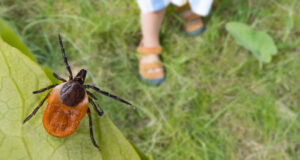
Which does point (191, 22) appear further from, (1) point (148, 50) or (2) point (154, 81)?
(2) point (154, 81)

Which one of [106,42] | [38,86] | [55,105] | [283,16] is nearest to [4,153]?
[38,86]

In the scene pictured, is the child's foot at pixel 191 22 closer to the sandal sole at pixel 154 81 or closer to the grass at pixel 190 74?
the grass at pixel 190 74

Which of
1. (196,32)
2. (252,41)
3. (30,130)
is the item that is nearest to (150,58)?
(196,32)

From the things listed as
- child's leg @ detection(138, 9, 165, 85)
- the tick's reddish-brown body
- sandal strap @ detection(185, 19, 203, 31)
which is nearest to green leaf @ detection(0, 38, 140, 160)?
the tick's reddish-brown body

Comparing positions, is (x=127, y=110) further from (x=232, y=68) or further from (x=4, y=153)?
(x=4, y=153)

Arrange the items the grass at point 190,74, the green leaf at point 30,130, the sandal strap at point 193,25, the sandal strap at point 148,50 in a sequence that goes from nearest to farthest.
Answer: the green leaf at point 30,130 → the grass at point 190,74 → the sandal strap at point 148,50 → the sandal strap at point 193,25

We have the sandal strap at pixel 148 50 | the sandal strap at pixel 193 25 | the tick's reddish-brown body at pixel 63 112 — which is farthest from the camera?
the sandal strap at pixel 193 25

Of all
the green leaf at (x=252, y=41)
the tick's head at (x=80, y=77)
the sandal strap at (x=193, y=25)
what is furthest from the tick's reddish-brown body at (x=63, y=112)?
the sandal strap at (x=193, y=25)
